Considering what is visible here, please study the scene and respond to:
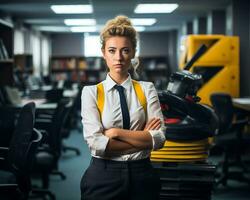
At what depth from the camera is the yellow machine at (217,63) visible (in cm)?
613

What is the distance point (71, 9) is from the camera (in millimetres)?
8562

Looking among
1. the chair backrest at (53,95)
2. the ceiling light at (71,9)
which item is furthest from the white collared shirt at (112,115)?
the ceiling light at (71,9)

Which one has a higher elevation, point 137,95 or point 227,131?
point 137,95

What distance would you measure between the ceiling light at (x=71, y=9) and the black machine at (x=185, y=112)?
19.7 ft

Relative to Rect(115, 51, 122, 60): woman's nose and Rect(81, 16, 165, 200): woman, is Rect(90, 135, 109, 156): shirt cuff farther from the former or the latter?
Rect(115, 51, 122, 60): woman's nose

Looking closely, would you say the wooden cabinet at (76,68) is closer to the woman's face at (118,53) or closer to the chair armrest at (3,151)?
the chair armrest at (3,151)

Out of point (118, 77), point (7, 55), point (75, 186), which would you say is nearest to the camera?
point (118, 77)

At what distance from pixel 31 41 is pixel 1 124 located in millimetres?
7843

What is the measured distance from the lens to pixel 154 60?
1404 centimetres

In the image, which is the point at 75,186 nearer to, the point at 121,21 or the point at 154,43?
the point at 121,21

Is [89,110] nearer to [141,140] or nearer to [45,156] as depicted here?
[141,140]

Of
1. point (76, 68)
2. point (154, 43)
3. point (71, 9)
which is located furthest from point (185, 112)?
point (154, 43)

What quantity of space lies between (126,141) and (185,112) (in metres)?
0.75

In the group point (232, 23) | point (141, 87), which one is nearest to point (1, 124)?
point (141, 87)
